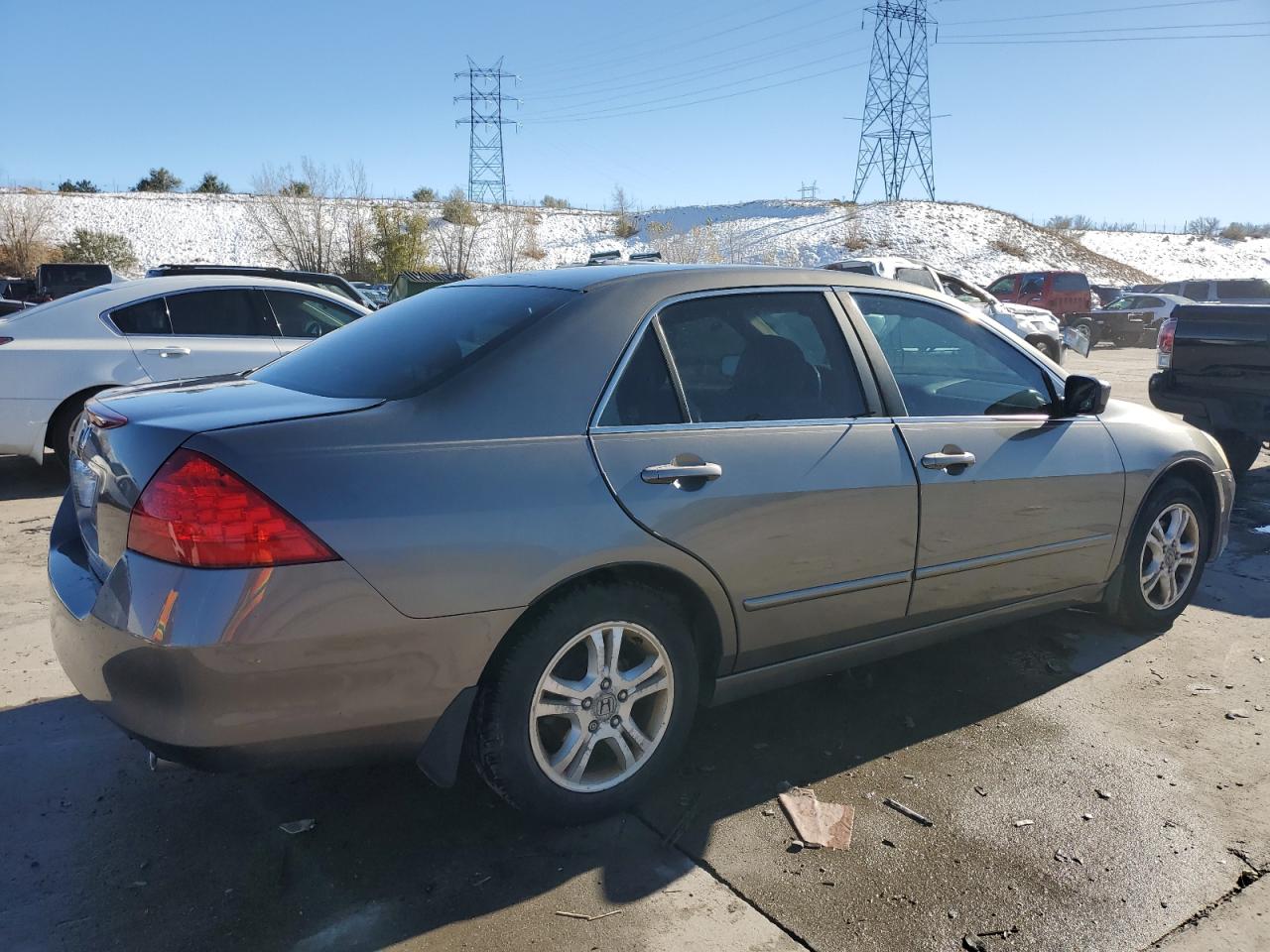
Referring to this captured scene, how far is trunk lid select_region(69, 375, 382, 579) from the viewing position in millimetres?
2391

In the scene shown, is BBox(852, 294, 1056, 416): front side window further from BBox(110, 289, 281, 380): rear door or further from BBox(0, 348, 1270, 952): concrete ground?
BBox(110, 289, 281, 380): rear door

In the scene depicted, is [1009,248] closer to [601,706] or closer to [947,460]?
[947,460]

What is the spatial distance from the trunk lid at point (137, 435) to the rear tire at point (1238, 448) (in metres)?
7.96

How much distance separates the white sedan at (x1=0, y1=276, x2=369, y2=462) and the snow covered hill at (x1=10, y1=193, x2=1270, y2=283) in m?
38.7

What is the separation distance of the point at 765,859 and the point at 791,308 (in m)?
1.80

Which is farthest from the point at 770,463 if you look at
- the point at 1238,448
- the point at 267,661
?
the point at 1238,448

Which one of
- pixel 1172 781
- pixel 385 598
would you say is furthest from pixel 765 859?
pixel 1172 781

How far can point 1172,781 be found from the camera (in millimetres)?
3209

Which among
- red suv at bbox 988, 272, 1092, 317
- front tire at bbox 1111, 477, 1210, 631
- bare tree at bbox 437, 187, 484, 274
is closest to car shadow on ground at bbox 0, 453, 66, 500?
front tire at bbox 1111, 477, 1210, 631

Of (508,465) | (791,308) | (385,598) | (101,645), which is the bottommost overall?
(101,645)

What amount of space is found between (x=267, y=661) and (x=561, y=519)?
2.61 feet

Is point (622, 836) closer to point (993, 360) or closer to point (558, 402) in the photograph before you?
point (558, 402)

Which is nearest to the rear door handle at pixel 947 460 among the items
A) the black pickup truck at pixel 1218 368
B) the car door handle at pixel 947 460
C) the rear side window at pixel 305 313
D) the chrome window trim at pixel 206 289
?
the car door handle at pixel 947 460

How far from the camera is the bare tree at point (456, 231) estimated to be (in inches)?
1973
